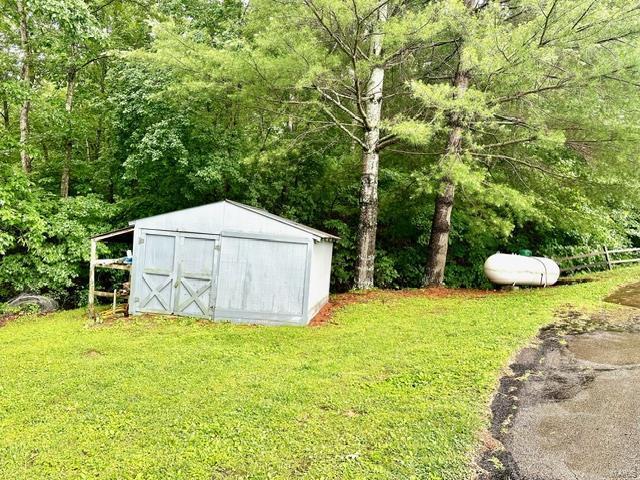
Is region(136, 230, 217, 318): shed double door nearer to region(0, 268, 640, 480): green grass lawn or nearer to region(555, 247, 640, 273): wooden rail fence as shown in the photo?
region(0, 268, 640, 480): green grass lawn

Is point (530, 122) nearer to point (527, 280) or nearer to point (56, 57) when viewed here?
point (527, 280)

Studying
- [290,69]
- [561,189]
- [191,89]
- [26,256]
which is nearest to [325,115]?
[290,69]

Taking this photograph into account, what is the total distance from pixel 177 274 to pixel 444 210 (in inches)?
259

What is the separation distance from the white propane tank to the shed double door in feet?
21.8

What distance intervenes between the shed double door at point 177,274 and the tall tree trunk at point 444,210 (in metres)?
5.50

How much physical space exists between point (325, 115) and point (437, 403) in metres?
8.36

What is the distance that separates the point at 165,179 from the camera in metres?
11.4

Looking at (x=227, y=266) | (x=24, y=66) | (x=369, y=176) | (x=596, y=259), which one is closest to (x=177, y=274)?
(x=227, y=266)

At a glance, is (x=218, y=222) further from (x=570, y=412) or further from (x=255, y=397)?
(x=570, y=412)

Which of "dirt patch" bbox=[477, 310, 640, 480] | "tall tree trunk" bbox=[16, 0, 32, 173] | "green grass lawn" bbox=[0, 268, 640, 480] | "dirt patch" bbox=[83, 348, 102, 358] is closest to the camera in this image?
"dirt patch" bbox=[477, 310, 640, 480]

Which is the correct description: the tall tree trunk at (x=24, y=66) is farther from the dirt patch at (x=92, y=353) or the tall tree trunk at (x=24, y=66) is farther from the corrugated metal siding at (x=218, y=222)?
the dirt patch at (x=92, y=353)

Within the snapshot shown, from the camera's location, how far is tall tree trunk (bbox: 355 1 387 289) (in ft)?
32.2

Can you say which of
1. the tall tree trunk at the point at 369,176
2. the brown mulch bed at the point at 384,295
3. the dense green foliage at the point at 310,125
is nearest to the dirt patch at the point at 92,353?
the brown mulch bed at the point at 384,295

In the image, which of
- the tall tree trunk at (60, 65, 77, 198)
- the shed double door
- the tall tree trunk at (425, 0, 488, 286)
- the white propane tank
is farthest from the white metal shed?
the tall tree trunk at (60, 65, 77, 198)
